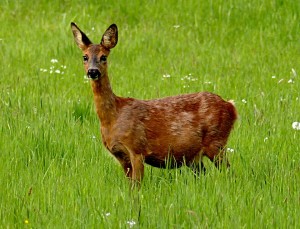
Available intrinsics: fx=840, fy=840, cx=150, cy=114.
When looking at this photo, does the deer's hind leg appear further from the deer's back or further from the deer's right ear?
the deer's right ear

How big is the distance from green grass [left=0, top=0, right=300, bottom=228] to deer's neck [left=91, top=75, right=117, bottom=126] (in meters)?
0.44

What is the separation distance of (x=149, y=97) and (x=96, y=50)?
277 cm

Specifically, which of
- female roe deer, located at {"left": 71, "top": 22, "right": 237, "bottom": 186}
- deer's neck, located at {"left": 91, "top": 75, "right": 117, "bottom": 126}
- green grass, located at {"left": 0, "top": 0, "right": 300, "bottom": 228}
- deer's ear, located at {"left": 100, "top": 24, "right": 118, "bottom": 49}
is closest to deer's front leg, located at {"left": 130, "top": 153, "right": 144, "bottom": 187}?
female roe deer, located at {"left": 71, "top": 22, "right": 237, "bottom": 186}

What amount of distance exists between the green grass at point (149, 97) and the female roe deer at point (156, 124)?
0.76 ft

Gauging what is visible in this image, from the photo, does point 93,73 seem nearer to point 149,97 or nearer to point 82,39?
point 82,39

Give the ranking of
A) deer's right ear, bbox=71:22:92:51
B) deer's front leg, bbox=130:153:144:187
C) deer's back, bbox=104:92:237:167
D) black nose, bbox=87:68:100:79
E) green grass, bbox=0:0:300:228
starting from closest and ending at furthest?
1. green grass, bbox=0:0:300:228
2. deer's front leg, bbox=130:153:144:187
3. black nose, bbox=87:68:100:79
4. deer's back, bbox=104:92:237:167
5. deer's right ear, bbox=71:22:92:51

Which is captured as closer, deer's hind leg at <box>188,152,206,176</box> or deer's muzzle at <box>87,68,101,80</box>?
deer's muzzle at <box>87,68,101,80</box>

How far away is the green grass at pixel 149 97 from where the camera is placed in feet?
19.5

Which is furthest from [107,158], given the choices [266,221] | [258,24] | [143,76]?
[258,24]

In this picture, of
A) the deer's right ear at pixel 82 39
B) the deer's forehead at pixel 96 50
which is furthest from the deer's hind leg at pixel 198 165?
the deer's right ear at pixel 82 39

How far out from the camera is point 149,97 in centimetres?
1009

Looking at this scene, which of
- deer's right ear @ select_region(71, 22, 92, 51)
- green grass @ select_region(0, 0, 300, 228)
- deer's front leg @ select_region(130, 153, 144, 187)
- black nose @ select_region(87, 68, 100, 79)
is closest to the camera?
green grass @ select_region(0, 0, 300, 228)

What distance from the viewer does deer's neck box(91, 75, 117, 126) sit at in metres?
7.30

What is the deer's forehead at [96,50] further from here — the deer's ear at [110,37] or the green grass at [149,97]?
the green grass at [149,97]
